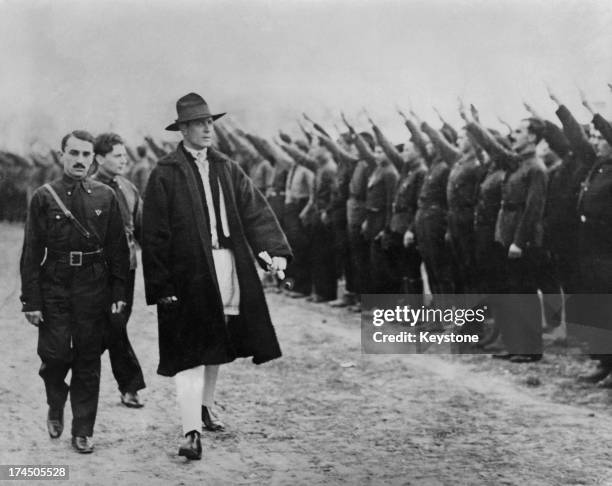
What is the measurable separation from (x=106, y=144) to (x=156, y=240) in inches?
42.8

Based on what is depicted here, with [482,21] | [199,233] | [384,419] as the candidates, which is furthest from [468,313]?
[199,233]

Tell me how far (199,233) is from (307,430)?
4.35 ft

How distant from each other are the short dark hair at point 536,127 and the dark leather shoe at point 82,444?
3892 mm

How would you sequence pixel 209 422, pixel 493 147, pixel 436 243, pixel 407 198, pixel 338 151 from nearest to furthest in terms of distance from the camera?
pixel 209 422, pixel 493 147, pixel 436 243, pixel 407 198, pixel 338 151

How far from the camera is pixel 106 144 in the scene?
19.6ft

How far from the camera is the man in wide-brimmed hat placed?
5.10 metres

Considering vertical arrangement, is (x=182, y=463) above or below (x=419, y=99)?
below

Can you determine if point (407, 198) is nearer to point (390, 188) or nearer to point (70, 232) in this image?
point (390, 188)

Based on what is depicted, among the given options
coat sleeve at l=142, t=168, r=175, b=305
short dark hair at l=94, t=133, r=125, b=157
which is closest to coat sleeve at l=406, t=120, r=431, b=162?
short dark hair at l=94, t=133, r=125, b=157

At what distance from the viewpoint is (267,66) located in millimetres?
7047

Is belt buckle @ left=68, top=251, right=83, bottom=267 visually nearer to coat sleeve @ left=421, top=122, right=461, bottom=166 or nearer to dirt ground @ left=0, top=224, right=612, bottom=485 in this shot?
dirt ground @ left=0, top=224, right=612, bottom=485

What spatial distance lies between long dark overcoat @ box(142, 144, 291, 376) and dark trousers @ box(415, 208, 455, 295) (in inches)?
136

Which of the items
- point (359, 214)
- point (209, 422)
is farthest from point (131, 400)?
point (359, 214)

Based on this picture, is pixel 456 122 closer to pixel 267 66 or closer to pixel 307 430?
pixel 267 66
